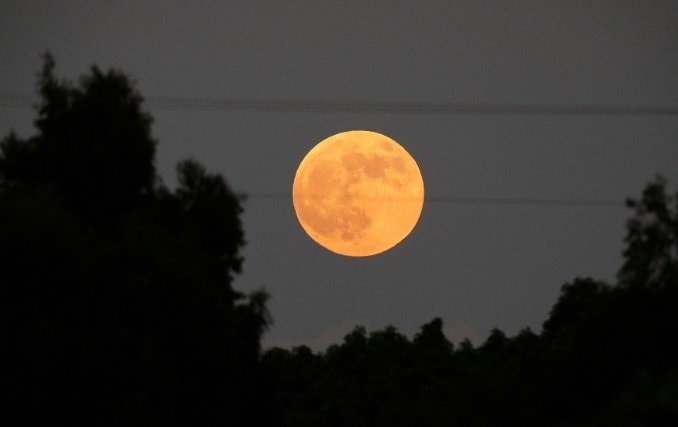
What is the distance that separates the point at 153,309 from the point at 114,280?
1524 millimetres

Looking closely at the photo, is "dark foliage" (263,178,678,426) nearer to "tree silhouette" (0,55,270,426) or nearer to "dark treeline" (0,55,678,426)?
"dark treeline" (0,55,678,426)

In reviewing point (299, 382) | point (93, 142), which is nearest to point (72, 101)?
point (93, 142)

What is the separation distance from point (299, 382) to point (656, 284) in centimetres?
Answer: 7947

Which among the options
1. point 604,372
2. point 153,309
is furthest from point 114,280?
point 604,372

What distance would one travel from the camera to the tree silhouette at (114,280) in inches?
1855

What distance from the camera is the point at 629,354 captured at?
4769 cm

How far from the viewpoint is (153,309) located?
166ft

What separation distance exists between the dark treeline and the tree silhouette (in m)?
0.05

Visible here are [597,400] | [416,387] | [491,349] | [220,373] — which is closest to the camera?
[597,400]

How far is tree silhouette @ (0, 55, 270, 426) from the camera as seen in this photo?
4712 cm

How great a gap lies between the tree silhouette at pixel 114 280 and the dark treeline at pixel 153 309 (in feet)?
0.16

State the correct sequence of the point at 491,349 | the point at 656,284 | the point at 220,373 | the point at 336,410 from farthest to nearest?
the point at 491,349 → the point at 336,410 → the point at 220,373 → the point at 656,284

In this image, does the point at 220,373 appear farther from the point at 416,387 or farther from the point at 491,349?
the point at 491,349

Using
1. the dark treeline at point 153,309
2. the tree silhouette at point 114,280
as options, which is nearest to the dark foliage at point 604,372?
the dark treeline at point 153,309
